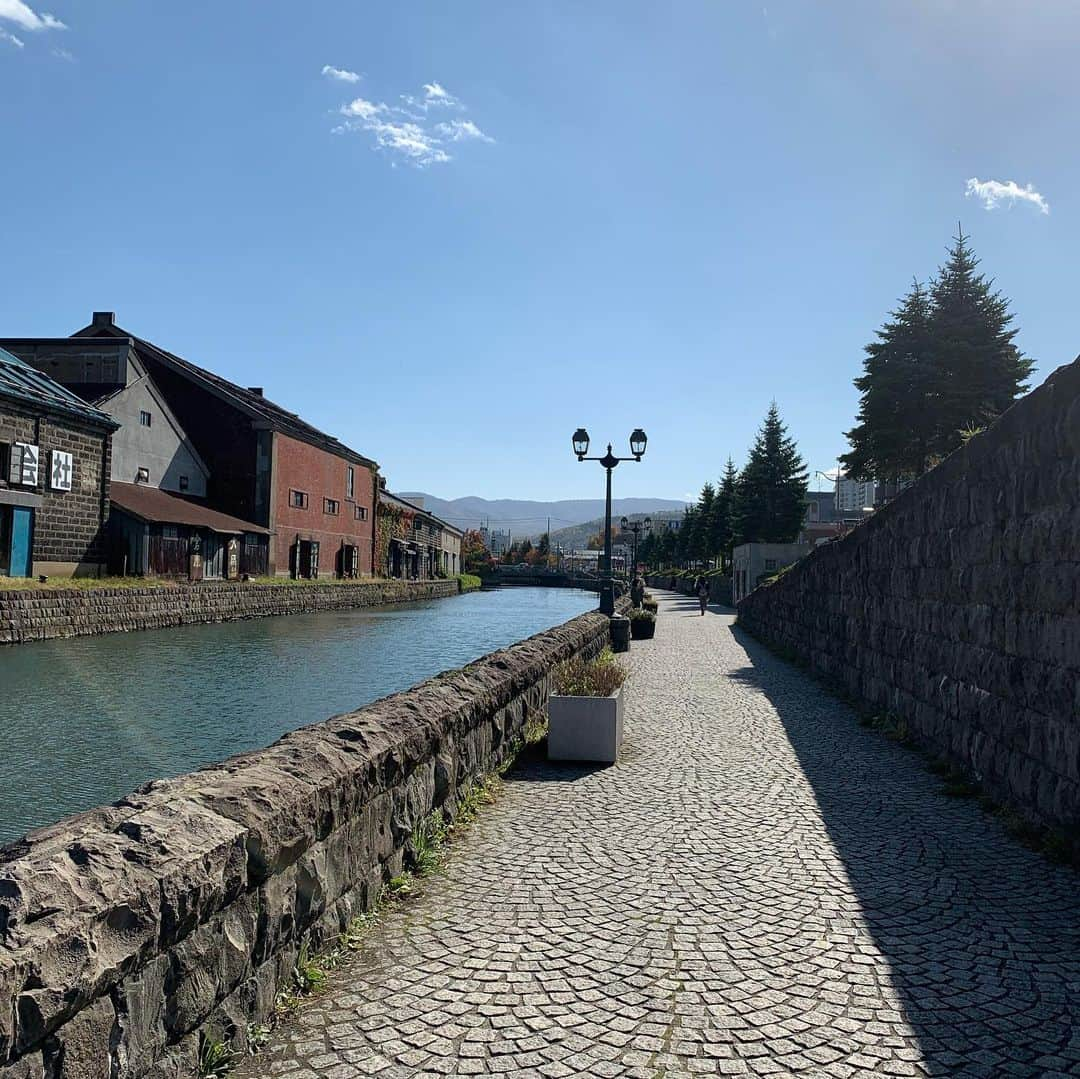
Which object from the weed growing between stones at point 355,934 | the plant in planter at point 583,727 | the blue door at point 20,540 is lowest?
the weed growing between stones at point 355,934

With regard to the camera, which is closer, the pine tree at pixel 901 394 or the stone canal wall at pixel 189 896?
the stone canal wall at pixel 189 896

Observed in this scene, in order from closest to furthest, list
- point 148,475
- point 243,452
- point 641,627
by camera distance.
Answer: point 641,627
point 148,475
point 243,452

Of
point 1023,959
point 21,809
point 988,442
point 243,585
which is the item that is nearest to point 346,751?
point 1023,959

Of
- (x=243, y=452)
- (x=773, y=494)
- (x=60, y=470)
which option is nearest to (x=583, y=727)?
(x=60, y=470)

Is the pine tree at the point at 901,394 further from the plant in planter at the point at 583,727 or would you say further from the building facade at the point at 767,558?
the plant in planter at the point at 583,727

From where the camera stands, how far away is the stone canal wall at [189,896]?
2.31m

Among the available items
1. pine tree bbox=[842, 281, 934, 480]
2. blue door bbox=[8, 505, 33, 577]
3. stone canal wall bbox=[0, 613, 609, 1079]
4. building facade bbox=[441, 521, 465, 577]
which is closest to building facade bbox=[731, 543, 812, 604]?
pine tree bbox=[842, 281, 934, 480]

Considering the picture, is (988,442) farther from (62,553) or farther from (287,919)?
(62,553)

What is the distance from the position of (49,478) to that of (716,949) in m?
30.5

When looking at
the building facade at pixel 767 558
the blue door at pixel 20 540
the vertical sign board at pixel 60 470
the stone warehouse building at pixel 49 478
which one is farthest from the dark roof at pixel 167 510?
the building facade at pixel 767 558

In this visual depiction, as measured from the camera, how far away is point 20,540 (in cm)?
2819

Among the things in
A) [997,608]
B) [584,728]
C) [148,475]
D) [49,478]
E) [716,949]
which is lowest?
[716,949]

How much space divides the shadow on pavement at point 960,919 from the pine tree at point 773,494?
53.5 m

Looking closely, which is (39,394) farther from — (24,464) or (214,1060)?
(214,1060)
